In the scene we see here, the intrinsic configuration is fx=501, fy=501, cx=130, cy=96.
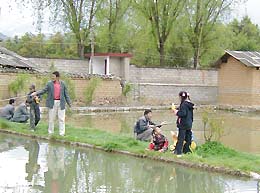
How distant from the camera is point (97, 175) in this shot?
30.0 ft

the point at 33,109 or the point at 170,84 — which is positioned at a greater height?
the point at 170,84

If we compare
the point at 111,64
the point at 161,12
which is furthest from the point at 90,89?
the point at 161,12

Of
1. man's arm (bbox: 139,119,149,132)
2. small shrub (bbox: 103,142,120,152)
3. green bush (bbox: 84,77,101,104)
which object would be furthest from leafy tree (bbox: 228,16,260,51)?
small shrub (bbox: 103,142,120,152)

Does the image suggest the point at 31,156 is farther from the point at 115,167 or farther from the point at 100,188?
the point at 100,188

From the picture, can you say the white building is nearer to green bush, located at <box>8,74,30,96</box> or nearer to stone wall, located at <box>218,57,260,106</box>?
stone wall, located at <box>218,57,260,106</box>

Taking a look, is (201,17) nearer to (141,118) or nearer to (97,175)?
(141,118)

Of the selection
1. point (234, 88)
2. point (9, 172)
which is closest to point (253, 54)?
point (234, 88)

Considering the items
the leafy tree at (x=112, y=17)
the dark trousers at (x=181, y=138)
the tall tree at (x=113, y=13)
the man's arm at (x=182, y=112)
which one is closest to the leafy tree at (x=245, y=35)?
the leafy tree at (x=112, y=17)

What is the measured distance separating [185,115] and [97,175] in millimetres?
2488

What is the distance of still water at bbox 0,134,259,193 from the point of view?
26.8 ft

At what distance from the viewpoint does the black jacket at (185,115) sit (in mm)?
10531

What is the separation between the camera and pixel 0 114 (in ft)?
54.4

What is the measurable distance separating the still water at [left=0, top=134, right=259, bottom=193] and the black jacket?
0.92 metres

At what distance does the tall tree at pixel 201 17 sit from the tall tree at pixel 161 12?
1539 mm
